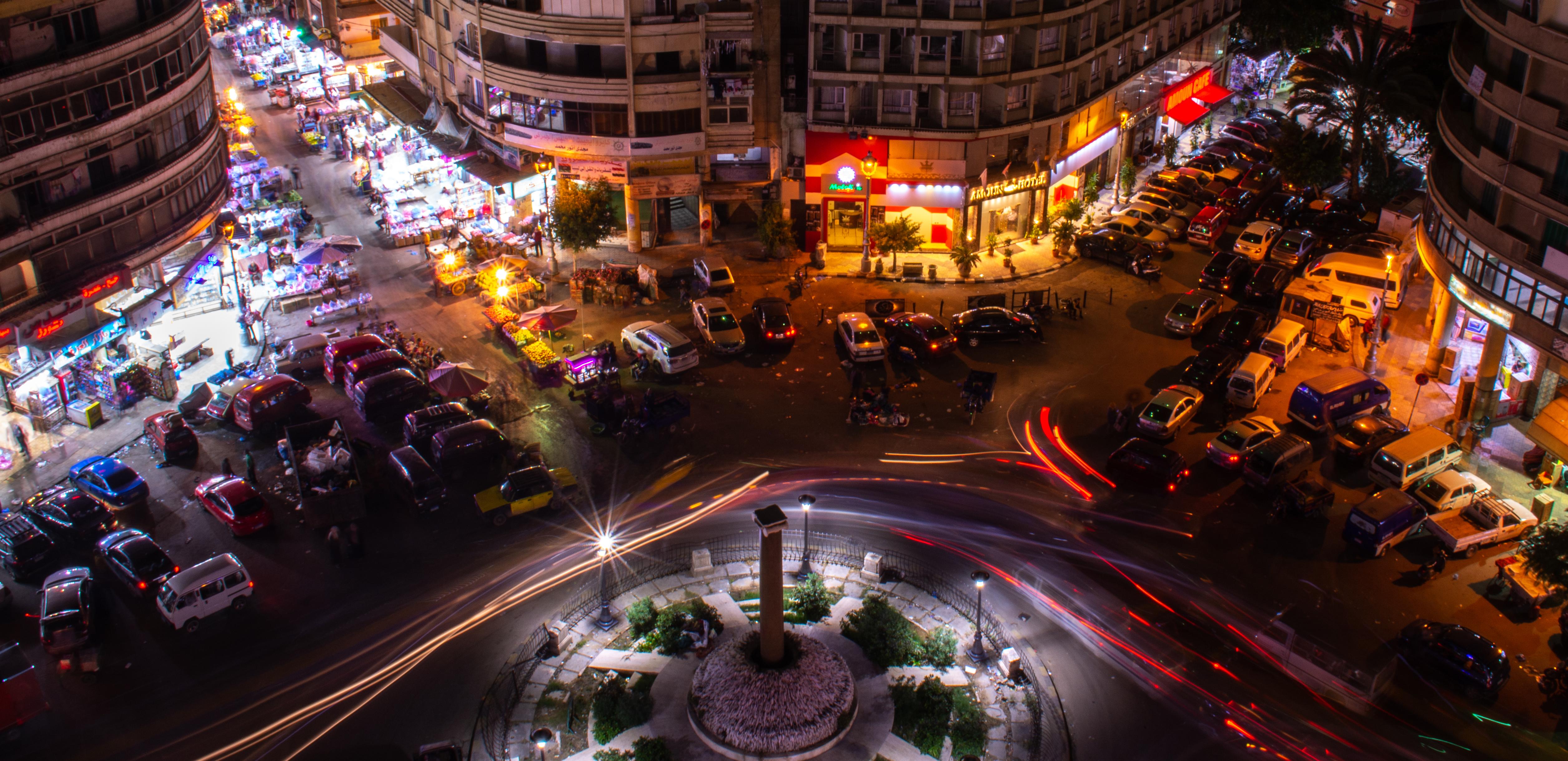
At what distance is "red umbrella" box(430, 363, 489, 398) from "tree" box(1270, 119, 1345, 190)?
52.4m

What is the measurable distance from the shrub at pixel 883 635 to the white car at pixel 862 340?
63.0ft

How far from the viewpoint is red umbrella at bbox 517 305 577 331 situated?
196 feet

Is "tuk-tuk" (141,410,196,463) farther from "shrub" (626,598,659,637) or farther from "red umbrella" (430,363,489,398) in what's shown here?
"shrub" (626,598,659,637)

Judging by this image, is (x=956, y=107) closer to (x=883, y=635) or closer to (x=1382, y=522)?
(x=1382, y=522)

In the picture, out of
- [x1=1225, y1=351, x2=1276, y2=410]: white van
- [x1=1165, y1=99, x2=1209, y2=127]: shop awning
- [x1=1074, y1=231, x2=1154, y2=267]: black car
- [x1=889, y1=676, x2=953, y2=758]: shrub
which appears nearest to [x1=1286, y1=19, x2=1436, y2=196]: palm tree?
[x1=1165, y1=99, x2=1209, y2=127]: shop awning

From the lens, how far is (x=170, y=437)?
165ft

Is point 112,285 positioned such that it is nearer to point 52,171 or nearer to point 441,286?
point 52,171

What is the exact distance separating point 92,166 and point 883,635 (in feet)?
125

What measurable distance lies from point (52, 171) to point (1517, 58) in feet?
192

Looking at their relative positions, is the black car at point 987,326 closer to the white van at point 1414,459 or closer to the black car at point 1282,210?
the white van at point 1414,459

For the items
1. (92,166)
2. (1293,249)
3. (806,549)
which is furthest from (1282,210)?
(92,166)

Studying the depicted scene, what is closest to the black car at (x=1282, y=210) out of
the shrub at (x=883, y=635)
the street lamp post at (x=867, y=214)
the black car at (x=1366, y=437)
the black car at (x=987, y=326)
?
the black car at (x=987, y=326)

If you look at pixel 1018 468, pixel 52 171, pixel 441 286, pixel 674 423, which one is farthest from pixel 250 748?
pixel 441 286

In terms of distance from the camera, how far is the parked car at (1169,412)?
51125 mm
